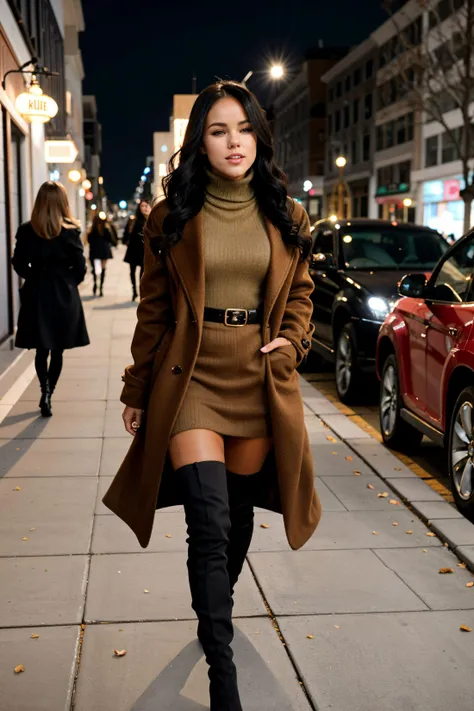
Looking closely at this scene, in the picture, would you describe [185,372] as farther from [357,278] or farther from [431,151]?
[431,151]

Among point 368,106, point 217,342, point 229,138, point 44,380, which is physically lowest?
point 44,380

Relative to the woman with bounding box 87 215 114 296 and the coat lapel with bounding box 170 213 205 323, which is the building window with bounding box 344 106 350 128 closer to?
the woman with bounding box 87 215 114 296

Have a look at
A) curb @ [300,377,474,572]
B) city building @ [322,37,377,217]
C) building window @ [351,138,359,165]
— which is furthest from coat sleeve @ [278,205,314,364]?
building window @ [351,138,359,165]

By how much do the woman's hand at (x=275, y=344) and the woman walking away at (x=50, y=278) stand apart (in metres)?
4.99

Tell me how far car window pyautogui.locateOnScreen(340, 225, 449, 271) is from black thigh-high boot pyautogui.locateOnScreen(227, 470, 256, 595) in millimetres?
7187

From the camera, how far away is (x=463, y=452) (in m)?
5.80

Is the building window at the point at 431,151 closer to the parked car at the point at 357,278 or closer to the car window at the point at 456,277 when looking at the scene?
the parked car at the point at 357,278

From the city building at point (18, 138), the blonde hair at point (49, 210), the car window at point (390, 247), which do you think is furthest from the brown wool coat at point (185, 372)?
the city building at point (18, 138)

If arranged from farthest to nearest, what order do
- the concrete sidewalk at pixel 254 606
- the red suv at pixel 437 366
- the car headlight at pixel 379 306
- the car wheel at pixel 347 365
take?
the car wheel at pixel 347 365
the car headlight at pixel 379 306
the red suv at pixel 437 366
the concrete sidewalk at pixel 254 606

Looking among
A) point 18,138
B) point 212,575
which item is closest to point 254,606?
point 212,575

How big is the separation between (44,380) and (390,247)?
4423 millimetres

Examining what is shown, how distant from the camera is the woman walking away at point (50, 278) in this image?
8.03m

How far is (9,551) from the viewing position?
4898mm

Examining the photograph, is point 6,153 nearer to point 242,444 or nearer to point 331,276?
point 331,276
